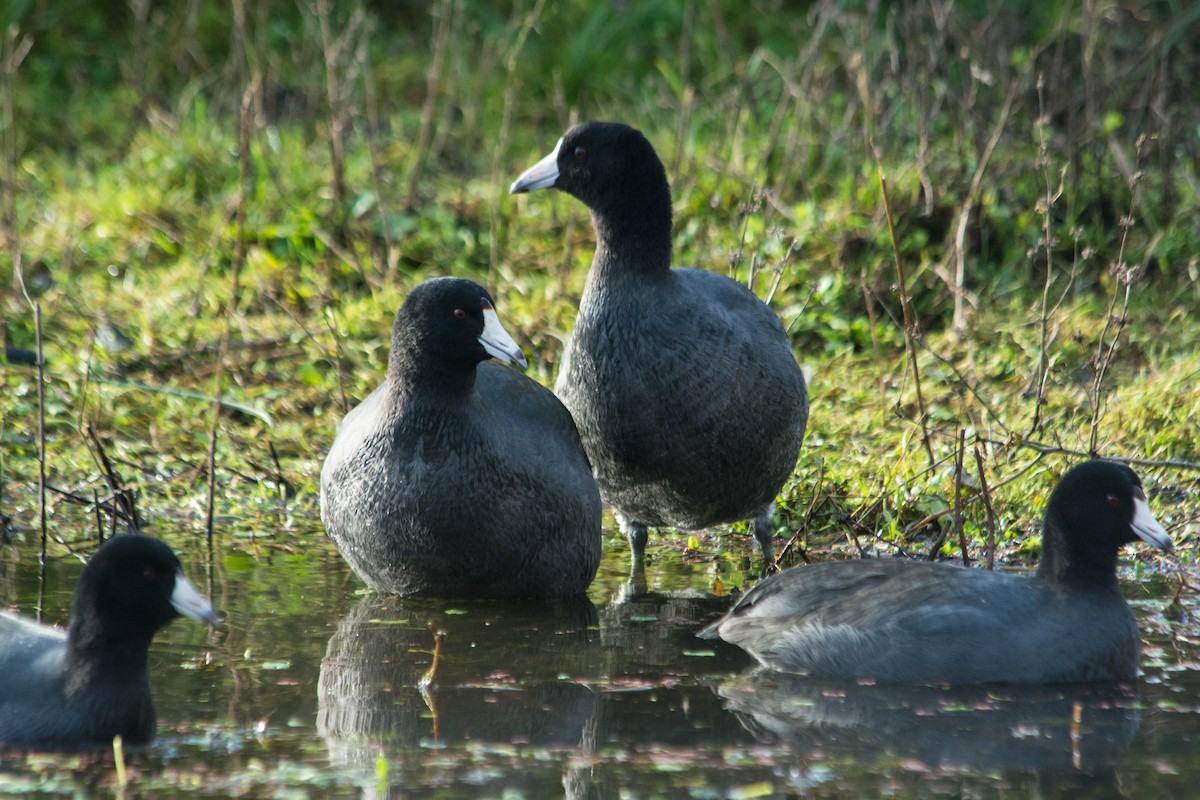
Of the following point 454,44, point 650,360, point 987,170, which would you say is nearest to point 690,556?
point 650,360

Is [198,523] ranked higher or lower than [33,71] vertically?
lower

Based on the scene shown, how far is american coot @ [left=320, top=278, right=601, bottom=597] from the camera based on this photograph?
5031 millimetres

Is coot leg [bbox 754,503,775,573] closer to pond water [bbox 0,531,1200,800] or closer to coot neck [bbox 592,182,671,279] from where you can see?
pond water [bbox 0,531,1200,800]

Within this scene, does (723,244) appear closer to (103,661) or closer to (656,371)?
(656,371)

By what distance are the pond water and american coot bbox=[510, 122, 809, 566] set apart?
419 millimetres

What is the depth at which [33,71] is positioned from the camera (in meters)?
11.1

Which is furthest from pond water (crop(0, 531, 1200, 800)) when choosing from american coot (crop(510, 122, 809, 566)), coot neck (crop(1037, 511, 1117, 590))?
american coot (crop(510, 122, 809, 566))

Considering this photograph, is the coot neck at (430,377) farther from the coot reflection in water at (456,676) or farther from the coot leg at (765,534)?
the coot leg at (765,534)

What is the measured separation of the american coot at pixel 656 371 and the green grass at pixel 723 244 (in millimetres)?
403

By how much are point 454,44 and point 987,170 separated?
3444mm

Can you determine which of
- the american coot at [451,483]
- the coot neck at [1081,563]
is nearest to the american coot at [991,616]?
the coot neck at [1081,563]

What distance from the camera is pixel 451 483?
5035mm

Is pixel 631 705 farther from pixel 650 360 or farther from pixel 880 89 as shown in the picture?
pixel 880 89

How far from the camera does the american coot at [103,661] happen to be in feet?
12.4
